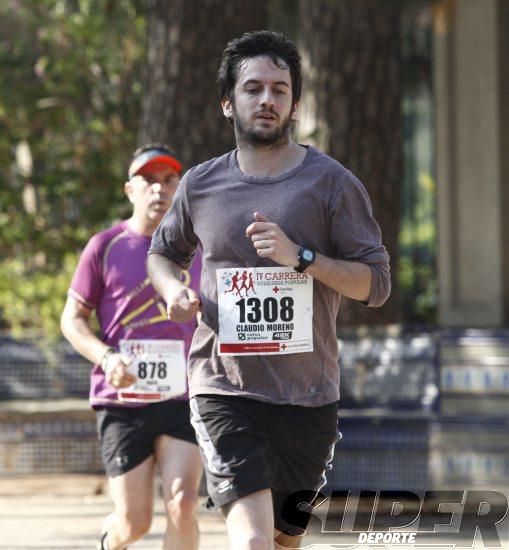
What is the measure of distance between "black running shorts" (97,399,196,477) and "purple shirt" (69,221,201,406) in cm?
8

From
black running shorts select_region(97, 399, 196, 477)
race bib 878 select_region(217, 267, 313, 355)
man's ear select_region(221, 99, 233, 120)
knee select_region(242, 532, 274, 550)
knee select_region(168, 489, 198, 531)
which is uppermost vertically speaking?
man's ear select_region(221, 99, 233, 120)

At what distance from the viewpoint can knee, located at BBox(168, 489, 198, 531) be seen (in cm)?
579

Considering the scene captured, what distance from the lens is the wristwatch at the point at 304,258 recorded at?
4.35 metres

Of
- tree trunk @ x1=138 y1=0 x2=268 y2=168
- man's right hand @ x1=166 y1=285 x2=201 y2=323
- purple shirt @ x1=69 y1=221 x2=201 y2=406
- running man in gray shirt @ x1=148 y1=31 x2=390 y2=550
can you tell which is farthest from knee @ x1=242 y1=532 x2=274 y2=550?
tree trunk @ x1=138 y1=0 x2=268 y2=168

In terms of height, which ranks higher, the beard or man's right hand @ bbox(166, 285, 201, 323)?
the beard

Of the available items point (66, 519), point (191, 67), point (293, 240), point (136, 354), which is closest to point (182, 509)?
point (136, 354)

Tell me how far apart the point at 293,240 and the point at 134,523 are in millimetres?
2027

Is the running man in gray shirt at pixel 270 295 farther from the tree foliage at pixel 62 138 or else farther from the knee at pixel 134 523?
the tree foliage at pixel 62 138

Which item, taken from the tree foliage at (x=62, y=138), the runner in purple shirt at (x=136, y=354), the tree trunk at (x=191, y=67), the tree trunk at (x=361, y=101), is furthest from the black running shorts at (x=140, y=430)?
the tree foliage at (x=62, y=138)

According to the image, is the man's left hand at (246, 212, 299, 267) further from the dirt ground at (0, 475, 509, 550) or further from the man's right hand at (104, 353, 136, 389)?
the dirt ground at (0, 475, 509, 550)

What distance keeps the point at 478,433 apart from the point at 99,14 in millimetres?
5299

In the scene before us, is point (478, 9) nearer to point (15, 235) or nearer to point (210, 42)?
point (210, 42)

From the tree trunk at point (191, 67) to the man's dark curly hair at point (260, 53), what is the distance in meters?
5.47

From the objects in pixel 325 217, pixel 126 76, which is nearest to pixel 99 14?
pixel 126 76
